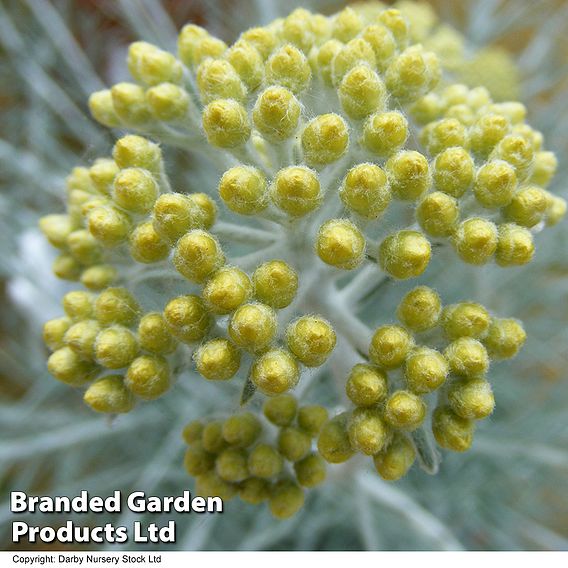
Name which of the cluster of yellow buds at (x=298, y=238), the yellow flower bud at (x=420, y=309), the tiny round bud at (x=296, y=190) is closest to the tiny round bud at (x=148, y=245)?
the cluster of yellow buds at (x=298, y=238)

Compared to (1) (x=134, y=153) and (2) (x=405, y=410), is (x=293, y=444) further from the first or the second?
(1) (x=134, y=153)

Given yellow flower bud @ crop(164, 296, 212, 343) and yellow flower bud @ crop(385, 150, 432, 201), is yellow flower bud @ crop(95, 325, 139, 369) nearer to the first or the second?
yellow flower bud @ crop(164, 296, 212, 343)

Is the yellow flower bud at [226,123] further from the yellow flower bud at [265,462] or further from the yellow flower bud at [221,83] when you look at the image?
the yellow flower bud at [265,462]

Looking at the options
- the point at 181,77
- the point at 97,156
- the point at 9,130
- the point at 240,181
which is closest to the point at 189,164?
the point at 9,130

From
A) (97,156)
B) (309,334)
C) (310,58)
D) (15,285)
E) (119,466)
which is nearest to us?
(309,334)

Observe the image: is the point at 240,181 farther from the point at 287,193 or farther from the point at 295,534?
the point at 295,534

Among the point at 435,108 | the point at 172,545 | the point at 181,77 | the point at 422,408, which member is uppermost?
the point at 435,108

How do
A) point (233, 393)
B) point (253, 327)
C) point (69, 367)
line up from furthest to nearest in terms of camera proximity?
point (233, 393) → point (69, 367) → point (253, 327)

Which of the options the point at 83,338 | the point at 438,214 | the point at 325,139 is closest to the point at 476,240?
the point at 438,214
